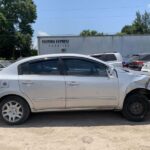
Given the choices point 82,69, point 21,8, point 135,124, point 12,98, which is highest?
point 21,8

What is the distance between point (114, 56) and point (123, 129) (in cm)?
1377

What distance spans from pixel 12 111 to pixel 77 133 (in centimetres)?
165

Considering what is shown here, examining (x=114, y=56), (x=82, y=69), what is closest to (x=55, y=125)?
(x=82, y=69)

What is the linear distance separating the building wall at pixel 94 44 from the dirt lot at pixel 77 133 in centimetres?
2214

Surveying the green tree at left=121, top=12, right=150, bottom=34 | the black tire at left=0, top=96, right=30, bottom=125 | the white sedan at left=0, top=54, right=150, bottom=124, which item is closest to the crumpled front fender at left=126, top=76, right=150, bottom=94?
A: the white sedan at left=0, top=54, right=150, bottom=124

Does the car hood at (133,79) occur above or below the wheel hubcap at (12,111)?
above

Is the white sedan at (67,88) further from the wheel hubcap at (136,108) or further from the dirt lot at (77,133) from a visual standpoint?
the dirt lot at (77,133)

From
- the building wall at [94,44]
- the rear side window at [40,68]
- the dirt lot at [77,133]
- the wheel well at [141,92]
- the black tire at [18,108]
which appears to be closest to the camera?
the dirt lot at [77,133]

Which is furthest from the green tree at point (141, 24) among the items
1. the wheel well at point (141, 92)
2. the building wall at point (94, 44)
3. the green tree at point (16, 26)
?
the wheel well at point (141, 92)

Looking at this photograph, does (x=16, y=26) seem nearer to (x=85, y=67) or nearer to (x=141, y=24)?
(x=141, y=24)

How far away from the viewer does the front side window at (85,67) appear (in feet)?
25.2

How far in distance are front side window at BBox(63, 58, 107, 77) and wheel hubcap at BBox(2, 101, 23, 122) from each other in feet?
4.55

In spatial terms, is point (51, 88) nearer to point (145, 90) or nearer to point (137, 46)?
point (145, 90)

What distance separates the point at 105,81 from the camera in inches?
299
